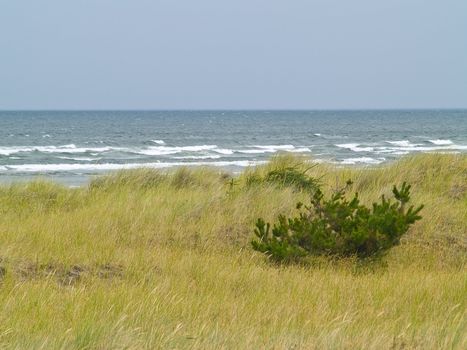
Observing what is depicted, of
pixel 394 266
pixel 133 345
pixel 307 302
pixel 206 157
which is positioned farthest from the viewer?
pixel 206 157

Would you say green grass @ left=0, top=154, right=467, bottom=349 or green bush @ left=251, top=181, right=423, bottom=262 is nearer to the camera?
green grass @ left=0, top=154, right=467, bottom=349

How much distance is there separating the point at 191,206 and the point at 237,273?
3.99 m

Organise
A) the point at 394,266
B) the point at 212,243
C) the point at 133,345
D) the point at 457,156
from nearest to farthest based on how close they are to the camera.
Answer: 1. the point at 133,345
2. the point at 394,266
3. the point at 212,243
4. the point at 457,156

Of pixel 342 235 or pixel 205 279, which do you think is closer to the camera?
pixel 205 279

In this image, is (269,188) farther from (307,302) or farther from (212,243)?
(307,302)

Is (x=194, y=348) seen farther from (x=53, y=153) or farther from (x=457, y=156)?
(x=53, y=153)

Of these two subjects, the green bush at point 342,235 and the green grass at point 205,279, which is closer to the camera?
the green grass at point 205,279

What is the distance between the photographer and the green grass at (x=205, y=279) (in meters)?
4.39

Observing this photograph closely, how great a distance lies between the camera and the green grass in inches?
173

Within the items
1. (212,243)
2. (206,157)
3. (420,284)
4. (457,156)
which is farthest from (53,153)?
(420,284)

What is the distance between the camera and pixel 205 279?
6641 mm

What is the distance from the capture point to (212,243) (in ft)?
29.4

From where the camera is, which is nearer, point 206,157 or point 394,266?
point 394,266

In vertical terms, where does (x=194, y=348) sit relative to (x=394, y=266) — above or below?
above
